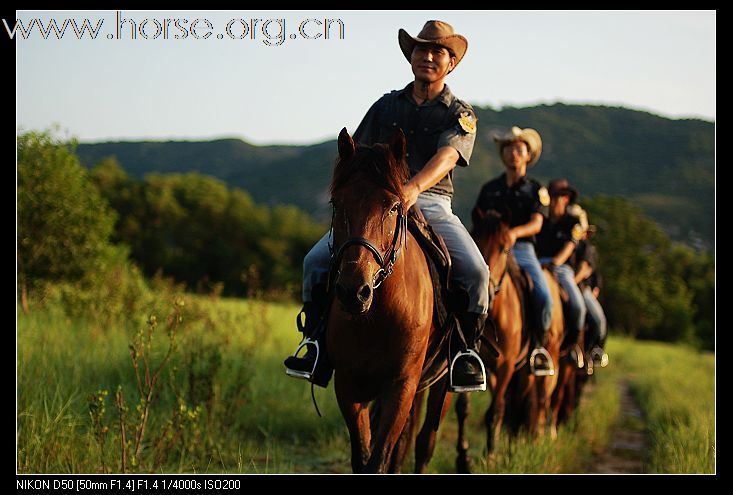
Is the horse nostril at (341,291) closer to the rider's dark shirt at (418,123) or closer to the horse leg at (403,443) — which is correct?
the horse leg at (403,443)

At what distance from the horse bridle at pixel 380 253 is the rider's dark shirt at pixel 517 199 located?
430cm

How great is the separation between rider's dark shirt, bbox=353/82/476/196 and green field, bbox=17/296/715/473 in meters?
2.41

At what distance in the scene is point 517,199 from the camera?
911 cm

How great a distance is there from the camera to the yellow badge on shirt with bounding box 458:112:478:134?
19.1 feet

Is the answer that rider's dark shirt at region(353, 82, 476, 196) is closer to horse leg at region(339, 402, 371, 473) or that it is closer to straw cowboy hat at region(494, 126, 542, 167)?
horse leg at region(339, 402, 371, 473)

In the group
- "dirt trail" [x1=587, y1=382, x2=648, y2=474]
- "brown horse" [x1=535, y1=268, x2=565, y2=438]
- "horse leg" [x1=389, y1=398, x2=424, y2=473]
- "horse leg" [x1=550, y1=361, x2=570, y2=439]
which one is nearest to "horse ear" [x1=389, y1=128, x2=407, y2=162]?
"horse leg" [x1=389, y1=398, x2=424, y2=473]

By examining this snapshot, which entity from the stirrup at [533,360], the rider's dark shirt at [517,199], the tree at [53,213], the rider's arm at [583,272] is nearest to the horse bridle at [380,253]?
the rider's dark shirt at [517,199]

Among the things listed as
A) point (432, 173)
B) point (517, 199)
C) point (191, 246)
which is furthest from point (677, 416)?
point (191, 246)

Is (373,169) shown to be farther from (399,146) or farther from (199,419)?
(199,419)

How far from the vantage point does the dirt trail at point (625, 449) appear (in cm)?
909
